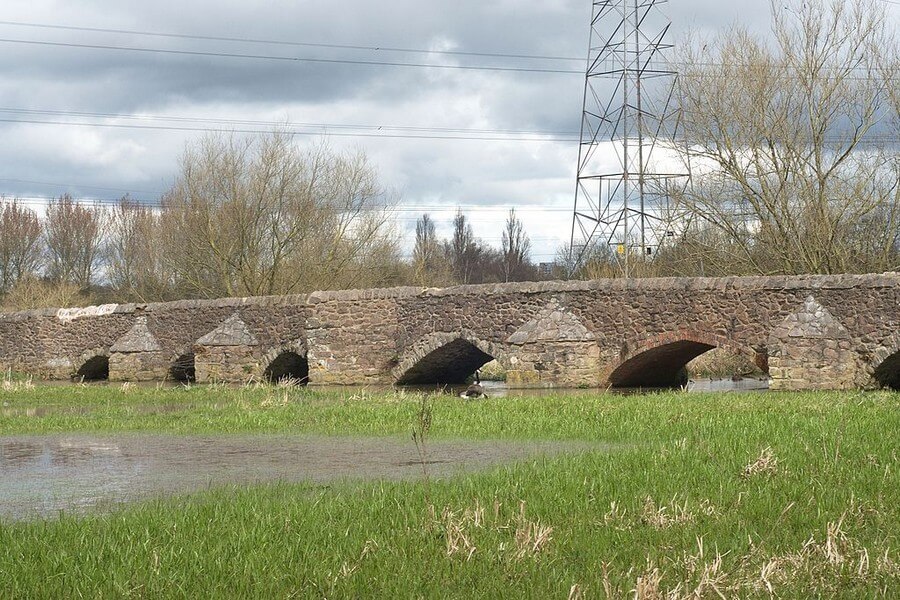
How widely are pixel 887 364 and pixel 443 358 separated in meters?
9.72

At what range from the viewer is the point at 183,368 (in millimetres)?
27906

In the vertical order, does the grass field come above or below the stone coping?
below

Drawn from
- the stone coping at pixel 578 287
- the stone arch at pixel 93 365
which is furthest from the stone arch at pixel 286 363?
the stone arch at pixel 93 365

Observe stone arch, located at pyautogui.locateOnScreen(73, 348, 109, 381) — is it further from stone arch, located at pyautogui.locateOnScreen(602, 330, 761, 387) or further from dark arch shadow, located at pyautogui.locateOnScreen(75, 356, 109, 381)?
stone arch, located at pyautogui.locateOnScreen(602, 330, 761, 387)

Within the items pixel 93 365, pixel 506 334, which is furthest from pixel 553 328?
pixel 93 365

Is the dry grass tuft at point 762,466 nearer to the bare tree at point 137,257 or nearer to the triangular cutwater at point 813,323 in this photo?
the triangular cutwater at point 813,323

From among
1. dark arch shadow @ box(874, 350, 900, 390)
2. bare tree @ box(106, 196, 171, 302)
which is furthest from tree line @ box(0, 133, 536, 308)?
dark arch shadow @ box(874, 350, 900, 390)

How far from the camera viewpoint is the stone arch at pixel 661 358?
19.8 m

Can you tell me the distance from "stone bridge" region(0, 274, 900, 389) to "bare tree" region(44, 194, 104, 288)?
25291mm


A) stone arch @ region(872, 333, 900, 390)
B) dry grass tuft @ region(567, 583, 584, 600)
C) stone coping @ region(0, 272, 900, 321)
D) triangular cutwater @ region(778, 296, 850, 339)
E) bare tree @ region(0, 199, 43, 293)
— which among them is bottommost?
dry grass tuft @ region(567, 583, 584, 600)

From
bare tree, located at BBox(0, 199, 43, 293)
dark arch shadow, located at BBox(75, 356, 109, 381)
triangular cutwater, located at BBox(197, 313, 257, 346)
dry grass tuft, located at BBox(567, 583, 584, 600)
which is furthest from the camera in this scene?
bare tree, located at BBox(0, 199, 43, 293)

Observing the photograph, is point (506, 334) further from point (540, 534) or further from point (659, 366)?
point (540, 534)

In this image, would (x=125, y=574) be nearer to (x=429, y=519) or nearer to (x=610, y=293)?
(x=429, y=519)

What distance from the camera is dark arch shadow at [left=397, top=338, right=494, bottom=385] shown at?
23.6 m
